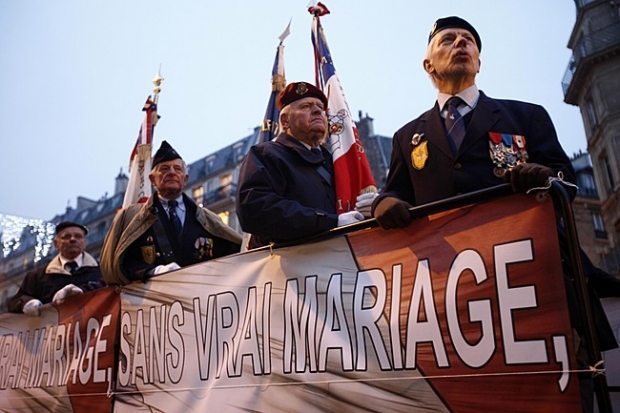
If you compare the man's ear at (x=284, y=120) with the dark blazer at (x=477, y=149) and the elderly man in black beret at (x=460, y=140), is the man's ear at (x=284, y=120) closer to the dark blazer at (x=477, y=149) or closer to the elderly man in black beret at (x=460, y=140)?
the elderly man in black beret at (x=460, y=140)

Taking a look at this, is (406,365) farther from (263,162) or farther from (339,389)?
(263,162)

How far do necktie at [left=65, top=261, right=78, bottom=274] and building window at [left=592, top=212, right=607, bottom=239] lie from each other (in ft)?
110

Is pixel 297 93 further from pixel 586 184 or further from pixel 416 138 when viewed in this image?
pixel 586 184

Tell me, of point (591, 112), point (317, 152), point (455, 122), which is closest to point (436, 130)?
point (455, 122)

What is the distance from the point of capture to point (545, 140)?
2.44m

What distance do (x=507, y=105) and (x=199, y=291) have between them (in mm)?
1893

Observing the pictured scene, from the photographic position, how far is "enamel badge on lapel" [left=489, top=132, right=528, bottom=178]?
7.82 ft

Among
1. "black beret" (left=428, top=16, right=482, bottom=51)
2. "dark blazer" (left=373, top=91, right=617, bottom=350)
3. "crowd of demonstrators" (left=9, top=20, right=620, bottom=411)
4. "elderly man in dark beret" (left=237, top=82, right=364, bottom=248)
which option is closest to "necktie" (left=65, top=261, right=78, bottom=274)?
"crowd of demonstrators" (left=9, top=20, right=620, bottom=411)

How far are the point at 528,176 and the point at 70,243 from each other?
16.0ft

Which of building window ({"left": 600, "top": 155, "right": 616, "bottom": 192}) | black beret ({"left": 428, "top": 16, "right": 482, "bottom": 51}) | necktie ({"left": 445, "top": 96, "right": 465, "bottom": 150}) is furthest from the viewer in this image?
building window ({"left": 600, "top": 155, "right": 616, "bottom": 192})

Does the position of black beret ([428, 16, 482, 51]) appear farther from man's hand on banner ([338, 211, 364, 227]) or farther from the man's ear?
the man's ear

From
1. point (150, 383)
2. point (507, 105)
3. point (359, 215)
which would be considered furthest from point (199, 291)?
point (507, 105)

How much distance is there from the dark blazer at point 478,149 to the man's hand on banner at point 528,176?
0.39 m

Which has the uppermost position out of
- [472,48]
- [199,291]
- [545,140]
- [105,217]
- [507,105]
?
[105,217]
